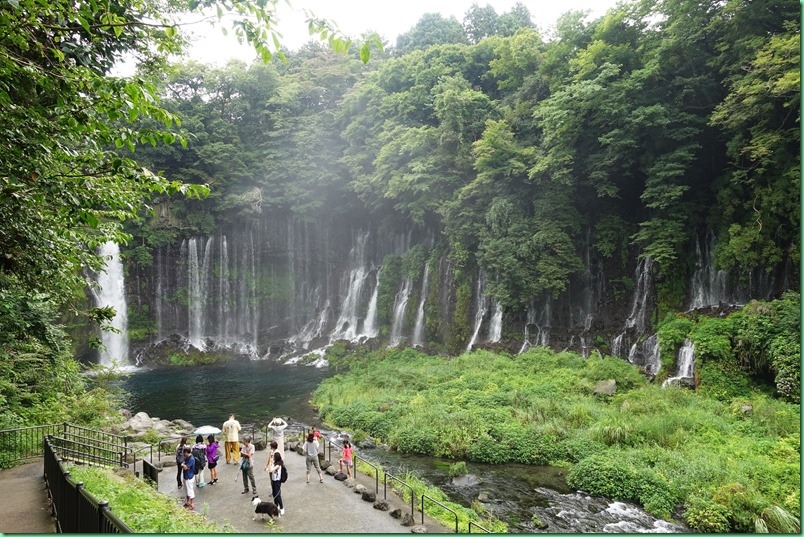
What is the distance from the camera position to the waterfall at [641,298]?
22.5m

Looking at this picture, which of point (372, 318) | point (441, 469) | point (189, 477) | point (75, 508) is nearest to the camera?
point (75, 508)

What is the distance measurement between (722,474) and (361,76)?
4007 centimetres

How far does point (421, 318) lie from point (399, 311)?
8.28ft

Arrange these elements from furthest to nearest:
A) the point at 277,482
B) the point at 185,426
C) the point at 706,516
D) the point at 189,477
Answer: the point at 185,426, the point at 706,516, the point at 189,477, the point at 277,482

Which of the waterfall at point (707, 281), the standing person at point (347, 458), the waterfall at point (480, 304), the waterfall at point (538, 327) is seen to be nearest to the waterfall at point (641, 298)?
the waterfall at point (707, 281)

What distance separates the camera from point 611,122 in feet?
73.2

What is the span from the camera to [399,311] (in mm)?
34562

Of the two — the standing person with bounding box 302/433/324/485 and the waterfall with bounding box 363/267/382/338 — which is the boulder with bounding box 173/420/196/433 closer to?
the standing person with bounding box 302/433/324/485

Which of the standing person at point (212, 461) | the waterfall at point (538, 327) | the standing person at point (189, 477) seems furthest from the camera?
the waterfall at point (538, 327)

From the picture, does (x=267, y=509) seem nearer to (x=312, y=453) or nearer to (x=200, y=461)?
(x=312, y=453)

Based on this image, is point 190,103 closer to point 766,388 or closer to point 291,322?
point 291,322

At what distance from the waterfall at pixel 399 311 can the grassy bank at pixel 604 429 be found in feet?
34.0

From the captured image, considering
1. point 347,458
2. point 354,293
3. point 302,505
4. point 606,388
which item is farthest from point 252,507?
point 354,293

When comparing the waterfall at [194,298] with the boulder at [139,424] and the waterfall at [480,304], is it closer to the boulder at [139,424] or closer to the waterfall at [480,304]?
the boulder at [139,424]
